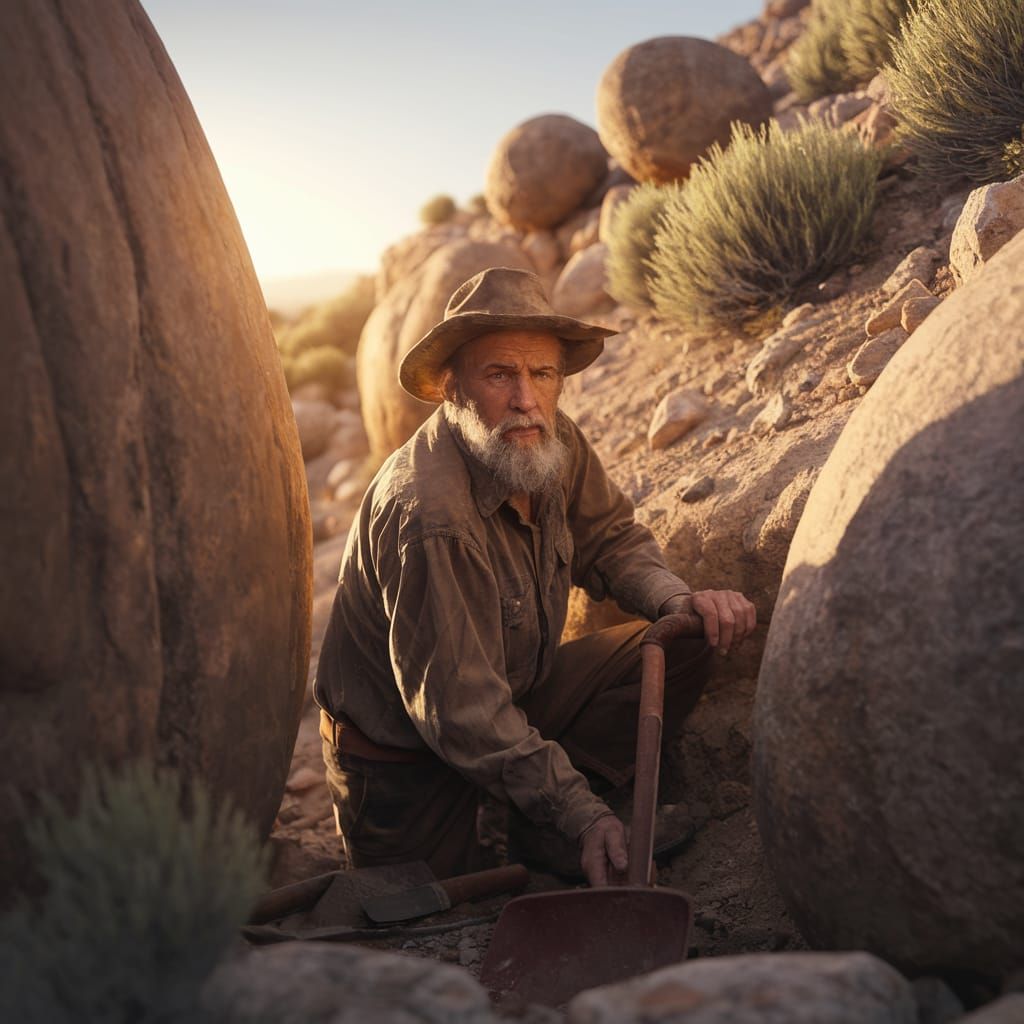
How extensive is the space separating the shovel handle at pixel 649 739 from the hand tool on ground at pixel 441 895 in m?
0.66

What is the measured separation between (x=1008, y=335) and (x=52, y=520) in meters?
1.88

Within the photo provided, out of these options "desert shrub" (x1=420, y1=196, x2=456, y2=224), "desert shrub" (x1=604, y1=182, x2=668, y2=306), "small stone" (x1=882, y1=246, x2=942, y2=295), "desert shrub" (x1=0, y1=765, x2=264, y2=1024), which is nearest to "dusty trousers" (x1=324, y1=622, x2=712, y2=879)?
"desert shrub" (x1=0, y1=765, x2=264, y2=1024)

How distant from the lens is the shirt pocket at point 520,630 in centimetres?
333

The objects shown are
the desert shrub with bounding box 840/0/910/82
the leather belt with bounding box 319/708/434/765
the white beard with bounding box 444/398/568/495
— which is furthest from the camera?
the desert shrub with bounding box 840/0/910/82

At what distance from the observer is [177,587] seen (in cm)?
219

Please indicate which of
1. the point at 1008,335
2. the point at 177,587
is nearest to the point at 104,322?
the point at 177,587

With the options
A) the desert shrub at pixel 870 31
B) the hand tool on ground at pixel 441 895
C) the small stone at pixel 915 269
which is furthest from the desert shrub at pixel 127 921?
the desert shrub at pixel 870 31

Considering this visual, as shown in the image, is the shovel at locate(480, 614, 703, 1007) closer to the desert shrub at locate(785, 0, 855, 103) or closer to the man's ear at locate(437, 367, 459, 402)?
Result: the man's ear at locate(437, 367, 459, 402)

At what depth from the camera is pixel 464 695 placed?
2881mm

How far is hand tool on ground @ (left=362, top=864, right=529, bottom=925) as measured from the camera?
2920 millimetres

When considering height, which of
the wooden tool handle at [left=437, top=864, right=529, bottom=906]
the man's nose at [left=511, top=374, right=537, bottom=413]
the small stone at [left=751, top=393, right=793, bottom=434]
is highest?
the man's nose at [left=511, top=374, right=537, bottom=413]

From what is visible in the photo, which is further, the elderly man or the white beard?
the white beard

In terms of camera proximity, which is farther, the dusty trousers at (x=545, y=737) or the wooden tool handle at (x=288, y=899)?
the dusty trousers at (x=545, y=737)

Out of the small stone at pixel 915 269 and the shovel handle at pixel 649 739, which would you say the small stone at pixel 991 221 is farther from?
the shovel handle at pixel 649 739
